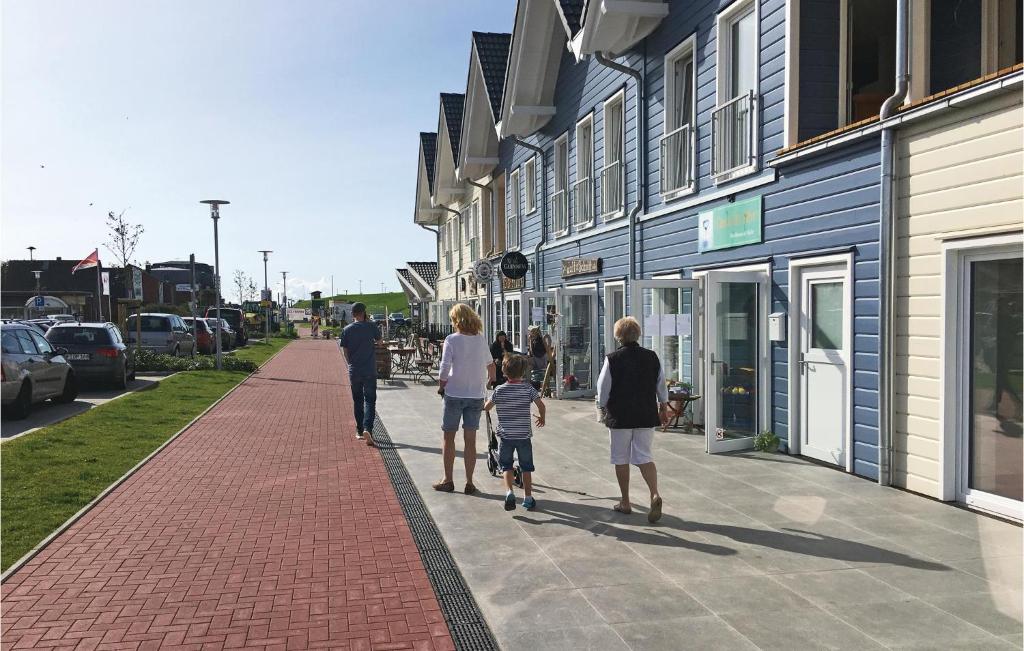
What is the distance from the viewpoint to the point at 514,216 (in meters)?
21.0

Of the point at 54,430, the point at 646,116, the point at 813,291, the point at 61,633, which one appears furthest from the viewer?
the point at 646,116

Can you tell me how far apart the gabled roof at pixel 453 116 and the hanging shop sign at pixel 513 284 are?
6.32 meters

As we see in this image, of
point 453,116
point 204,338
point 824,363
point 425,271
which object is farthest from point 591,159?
point 425,271

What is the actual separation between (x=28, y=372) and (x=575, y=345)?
926 centimetres

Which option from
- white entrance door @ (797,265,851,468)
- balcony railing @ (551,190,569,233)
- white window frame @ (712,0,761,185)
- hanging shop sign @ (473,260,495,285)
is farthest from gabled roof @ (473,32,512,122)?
white entrance door @ (797,265,851,468)

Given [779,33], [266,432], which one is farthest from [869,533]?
[266,432]

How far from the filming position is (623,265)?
44.5 ft

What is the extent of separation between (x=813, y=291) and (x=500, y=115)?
12.3 meters

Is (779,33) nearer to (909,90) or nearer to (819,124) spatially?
(819,124)

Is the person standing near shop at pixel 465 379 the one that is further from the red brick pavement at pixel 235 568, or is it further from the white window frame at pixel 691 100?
the white window frame at pixel 691 100

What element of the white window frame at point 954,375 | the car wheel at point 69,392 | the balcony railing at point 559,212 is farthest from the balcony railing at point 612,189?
the car wheel at point 69,392

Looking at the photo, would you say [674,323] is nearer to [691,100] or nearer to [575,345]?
[691,100]

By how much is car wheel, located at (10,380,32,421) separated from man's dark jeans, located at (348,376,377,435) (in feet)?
19.2

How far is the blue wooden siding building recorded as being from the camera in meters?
7.71
